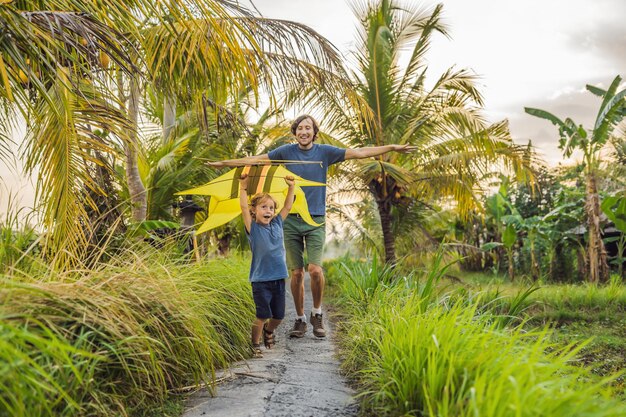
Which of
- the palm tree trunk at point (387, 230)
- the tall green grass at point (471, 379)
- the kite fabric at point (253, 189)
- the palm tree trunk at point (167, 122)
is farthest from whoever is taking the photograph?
the palm tree trunk at point (387, 230)

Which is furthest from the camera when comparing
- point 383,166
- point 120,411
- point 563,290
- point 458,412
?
point 563,290

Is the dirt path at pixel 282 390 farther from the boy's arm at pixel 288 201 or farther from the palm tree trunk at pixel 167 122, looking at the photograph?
the palm tree trunk at pixel 167 122

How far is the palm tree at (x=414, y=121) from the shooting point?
11266 mm

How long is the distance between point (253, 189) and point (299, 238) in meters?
0.65

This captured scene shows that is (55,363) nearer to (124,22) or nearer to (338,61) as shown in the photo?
(124,22)

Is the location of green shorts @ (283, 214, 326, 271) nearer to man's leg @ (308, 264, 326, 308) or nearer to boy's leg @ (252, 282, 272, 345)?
man's leg @ (308, 264, 326, 308)

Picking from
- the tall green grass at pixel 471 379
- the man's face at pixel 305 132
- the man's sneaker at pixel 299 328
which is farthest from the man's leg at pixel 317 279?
the tall green grass at pixel 471 379

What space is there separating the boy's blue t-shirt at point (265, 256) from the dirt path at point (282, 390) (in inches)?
25.2

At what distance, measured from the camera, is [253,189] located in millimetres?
4980

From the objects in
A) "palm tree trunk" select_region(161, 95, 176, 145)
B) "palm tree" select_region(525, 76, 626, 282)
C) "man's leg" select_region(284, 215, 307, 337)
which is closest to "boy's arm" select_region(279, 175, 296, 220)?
"man's leg" select_region(284, 215, 307, 337)

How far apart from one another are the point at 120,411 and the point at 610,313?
30.7 feet

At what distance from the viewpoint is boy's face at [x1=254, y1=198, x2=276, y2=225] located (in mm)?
4301

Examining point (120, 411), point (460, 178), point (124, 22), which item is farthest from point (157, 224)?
point (460, 178)

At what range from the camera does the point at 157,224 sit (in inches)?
241
